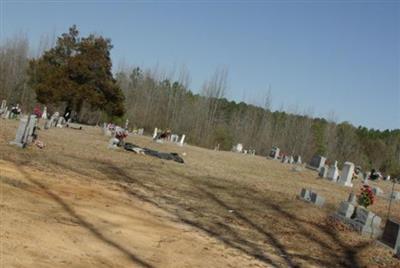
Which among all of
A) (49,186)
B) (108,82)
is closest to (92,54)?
(108,82)

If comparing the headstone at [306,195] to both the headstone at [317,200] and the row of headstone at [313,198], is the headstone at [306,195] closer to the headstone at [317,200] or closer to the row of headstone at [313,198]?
the row of headstone at [313,198]

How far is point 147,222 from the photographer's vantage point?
10.4m

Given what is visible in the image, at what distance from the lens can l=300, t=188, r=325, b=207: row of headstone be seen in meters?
17.8

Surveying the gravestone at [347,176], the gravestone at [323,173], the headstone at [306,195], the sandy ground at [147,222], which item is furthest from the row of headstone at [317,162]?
the headstone at [306,195]

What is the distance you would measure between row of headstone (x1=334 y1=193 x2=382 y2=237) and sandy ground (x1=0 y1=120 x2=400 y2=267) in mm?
462

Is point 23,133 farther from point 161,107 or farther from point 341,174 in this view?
point 161,107

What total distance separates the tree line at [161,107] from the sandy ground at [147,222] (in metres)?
30.5

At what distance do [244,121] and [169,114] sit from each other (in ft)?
55.4

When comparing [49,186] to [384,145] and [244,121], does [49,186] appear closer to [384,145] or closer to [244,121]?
[244,121]

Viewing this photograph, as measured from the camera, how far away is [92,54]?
4953 cm

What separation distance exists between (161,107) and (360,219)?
230 ft

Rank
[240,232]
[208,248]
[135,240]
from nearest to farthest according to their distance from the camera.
Answer: [135,240] < [208,248] < [240,232]

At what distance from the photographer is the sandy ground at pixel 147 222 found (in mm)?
7582

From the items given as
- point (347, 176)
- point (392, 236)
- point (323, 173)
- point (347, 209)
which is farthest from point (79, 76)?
point (392, 236)
